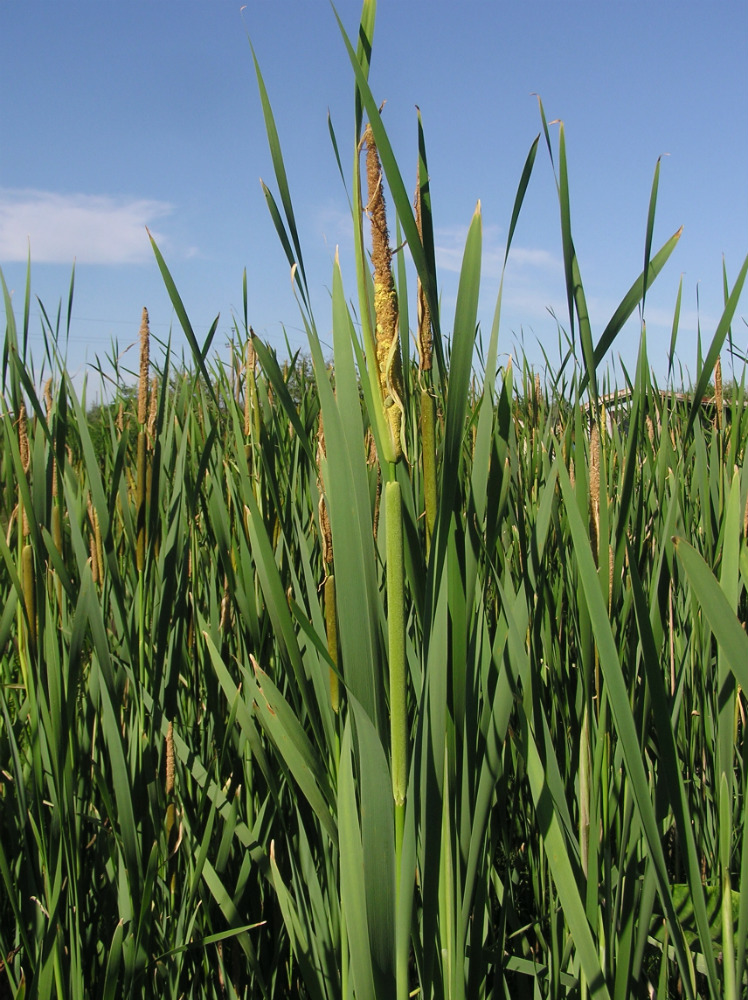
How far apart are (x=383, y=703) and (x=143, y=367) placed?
674 mm

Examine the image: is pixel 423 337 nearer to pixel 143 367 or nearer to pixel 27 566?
pixel 143 367

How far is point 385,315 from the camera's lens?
1.63ft

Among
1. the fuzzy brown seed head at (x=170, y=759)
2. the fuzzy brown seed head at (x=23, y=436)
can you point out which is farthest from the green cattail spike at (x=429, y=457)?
the fuzzy brown seed head at (x=23, y=436)

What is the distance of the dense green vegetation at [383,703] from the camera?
528 mm

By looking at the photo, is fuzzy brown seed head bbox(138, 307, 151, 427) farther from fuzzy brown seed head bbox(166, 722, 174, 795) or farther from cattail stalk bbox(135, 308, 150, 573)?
fuzzy brown seed head bbox(166, 722, 174, 795)

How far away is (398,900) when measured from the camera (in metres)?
0.54

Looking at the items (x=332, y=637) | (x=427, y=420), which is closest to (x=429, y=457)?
(x=427, y=420)

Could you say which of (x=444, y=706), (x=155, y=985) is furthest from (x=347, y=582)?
(x=155, y=985)

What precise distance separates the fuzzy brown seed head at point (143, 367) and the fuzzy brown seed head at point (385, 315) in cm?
60

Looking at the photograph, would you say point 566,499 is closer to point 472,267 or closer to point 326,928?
point 472,267

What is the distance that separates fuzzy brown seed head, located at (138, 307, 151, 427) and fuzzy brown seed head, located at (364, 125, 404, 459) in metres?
0.60

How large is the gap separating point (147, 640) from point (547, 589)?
21.7 inches

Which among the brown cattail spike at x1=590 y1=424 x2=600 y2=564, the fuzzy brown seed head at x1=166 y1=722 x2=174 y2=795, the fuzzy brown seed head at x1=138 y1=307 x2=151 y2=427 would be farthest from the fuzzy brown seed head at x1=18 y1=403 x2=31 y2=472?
the brown cattail spike at x1=590 y1=424 x2=600 y2=564

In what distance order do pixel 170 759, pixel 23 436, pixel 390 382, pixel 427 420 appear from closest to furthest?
1. pixel 390 382
2. pixel 427 420
3. pixel 170 759
4. pixel 23 436
